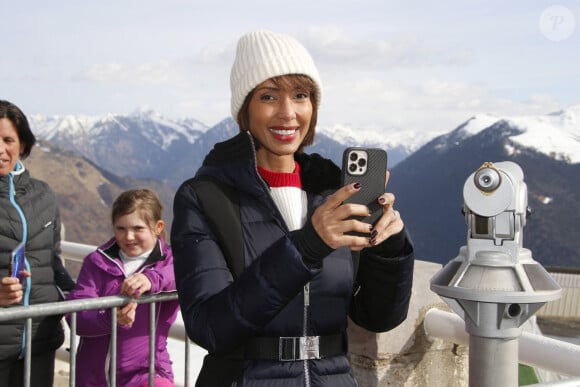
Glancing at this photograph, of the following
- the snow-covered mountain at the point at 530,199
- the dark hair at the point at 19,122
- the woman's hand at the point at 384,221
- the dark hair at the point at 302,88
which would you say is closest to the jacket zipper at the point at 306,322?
the woman's hand at the point at 384,221

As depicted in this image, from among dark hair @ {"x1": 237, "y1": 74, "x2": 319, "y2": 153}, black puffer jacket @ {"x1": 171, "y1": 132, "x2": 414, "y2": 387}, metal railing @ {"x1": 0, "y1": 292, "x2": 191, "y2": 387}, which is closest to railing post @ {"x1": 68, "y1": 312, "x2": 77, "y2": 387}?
metal railing @ {"x1": 0, "y1": 292, "x2": 191, "y2": 387}

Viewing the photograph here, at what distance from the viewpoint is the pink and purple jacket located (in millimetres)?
3057

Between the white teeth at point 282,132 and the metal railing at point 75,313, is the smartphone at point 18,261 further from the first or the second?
the white teeth at point 282,132

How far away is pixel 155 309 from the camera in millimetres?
3115

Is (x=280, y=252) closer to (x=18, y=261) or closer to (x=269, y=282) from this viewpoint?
(x=269, y=282)

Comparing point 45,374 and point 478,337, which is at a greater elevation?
point 478,337

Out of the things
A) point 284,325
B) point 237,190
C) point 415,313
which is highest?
point 237,190

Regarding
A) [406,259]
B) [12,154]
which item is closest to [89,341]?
[12,154]

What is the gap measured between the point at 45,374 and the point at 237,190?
173 cm

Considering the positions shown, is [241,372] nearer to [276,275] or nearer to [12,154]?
[276,275]

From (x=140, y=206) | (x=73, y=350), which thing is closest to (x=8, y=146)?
(x=140, y=206)

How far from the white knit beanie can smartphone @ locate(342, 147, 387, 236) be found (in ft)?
1.36

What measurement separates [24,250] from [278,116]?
1.57m

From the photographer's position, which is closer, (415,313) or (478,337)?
(478,337)
